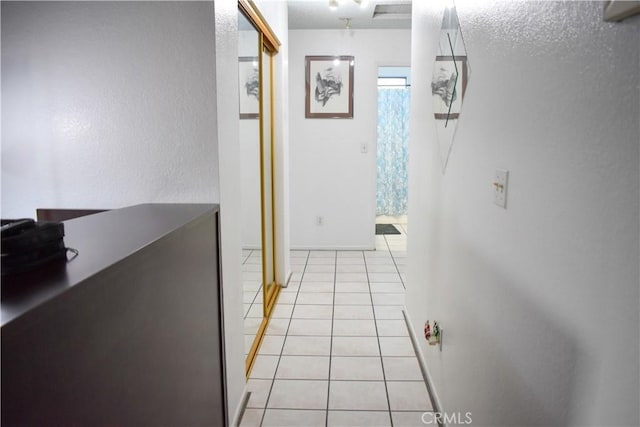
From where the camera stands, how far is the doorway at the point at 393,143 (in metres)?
5.86

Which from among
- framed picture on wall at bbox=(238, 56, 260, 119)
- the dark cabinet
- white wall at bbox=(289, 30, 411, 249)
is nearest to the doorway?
white wall at bbox=(289, 30, 411, 249)

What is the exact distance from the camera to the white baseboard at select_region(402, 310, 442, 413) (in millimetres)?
1956

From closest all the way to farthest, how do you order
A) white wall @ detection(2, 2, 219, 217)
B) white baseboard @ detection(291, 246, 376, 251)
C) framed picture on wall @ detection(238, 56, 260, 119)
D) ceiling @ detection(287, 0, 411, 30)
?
white wall @ detection(2, 2, 219, 217) → framed picture on wall @ detection(238, 56, 260, 119) → ceiling @ detection(287, 0, 411, 30) → white baseboard @ detection(291, 246, 376, 251)

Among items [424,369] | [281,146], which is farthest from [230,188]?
[281,146]

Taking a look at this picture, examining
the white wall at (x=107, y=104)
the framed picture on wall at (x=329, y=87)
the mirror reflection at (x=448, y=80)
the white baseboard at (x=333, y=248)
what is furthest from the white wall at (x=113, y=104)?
the white baseboard at (x=333, y=248)

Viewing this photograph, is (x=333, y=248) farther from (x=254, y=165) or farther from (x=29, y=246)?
(x=29, y=246)

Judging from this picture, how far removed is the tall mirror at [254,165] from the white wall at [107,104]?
0.57 m

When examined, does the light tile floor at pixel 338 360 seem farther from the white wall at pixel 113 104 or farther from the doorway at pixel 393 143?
the doorway at pixel 393 143

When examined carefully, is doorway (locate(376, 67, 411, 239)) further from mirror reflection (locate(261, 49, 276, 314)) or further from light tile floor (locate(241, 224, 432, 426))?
mirror reflection (locate(261, 49, 276, 314))

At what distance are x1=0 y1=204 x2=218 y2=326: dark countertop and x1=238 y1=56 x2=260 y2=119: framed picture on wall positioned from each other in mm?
905

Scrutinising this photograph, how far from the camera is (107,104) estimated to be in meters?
1.58

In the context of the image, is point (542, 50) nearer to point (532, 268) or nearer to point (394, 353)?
point (532, 268)

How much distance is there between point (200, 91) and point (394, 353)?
5.85 ft

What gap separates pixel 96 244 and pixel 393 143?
213 inches
